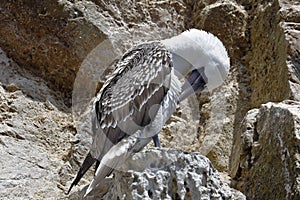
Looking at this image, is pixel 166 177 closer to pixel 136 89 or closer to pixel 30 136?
pixel 136 89

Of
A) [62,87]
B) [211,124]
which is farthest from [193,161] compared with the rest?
[62,87]

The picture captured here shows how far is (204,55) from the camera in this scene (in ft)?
14.1

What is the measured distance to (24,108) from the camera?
4.94 meters

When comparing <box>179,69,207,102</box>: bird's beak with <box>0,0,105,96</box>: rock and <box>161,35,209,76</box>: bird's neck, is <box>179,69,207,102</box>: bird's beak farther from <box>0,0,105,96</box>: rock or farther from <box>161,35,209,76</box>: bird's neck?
<box>0,0,105,96</box>: rock

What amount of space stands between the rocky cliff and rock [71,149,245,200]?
105 centimetres

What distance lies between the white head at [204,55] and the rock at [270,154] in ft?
1.25

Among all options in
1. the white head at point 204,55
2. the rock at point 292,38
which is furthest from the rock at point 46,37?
the rock at point 292,38

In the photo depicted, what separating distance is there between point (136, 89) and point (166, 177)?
76 cm

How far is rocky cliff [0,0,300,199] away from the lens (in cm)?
467

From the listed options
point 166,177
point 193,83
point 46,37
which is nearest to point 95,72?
point 46,37

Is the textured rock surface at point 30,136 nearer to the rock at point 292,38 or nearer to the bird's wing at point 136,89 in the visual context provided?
the bird's wing at point 136,89

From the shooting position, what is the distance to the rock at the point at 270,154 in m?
3.74

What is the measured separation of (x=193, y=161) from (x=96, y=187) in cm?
77

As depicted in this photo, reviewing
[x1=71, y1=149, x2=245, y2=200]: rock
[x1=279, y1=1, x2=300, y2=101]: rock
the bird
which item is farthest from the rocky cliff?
[x1=71, y1=149, x2=245, y2=200]: rock
